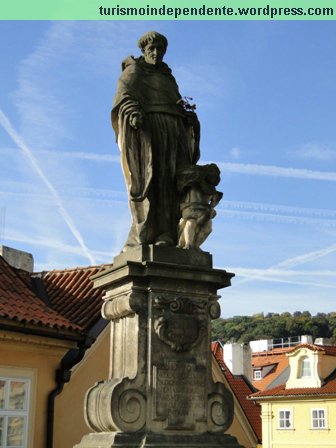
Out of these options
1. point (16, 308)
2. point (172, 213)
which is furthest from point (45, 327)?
point (172, 213)

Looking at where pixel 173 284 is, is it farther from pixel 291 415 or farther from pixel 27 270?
pixel 291 415

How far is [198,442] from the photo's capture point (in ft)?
22.9

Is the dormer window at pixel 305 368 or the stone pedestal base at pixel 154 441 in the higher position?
the dormer window at pixel 305 368

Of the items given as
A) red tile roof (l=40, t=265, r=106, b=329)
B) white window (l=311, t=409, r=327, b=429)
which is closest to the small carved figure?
red tile roof (l=40, t=265, r=106, b=329)

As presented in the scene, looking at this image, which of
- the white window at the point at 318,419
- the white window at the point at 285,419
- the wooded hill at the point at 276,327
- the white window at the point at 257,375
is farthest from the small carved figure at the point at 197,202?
the wooded hill at the point at 276,327

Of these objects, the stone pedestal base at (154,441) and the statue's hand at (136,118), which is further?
the statue's hand at (136,118)

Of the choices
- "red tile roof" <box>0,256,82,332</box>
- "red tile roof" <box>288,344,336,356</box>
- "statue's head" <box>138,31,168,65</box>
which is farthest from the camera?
"red tile roof" <box>288,344,336,356</box>

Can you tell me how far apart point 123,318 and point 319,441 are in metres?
29.1

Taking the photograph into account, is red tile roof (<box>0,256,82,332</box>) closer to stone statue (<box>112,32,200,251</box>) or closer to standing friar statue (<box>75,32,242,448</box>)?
standing friar statue (<box>75,32,242,448</box>)

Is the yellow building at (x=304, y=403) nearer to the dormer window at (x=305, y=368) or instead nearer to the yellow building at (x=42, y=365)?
the dormer window at (x=305, y=368)

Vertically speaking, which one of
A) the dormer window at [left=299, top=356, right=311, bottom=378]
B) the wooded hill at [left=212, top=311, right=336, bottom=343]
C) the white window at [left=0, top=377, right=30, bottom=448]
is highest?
the wooded hill at [left=212, top=311, right=336, bottom=343]

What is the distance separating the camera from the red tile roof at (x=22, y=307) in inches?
468

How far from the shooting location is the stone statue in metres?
7.75

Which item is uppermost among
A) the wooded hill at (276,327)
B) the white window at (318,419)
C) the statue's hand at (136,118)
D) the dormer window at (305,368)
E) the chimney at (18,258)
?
the wooded hill at (276,327)
